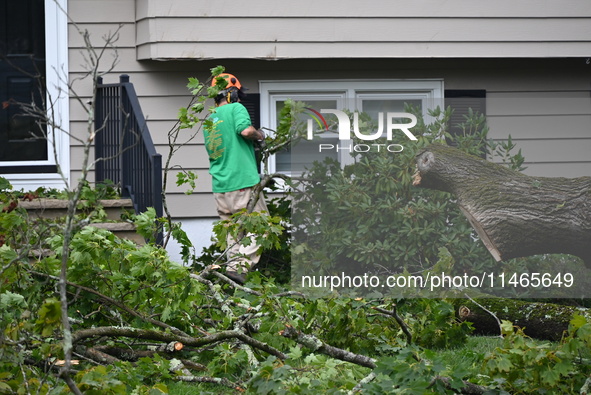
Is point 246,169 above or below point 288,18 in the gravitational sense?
below

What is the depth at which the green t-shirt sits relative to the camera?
775 centimetres

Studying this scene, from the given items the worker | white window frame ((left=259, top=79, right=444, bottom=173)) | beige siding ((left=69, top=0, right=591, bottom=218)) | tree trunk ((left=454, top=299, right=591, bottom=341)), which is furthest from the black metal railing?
tree trunk ((left=454, top=299, right=591, bottom=341))

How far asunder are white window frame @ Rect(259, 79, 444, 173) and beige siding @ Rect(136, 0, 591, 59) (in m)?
0.48

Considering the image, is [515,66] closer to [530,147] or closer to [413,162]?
[530,147]

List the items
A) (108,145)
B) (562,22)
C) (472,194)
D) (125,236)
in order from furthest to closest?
(562,22) → (108,145) → (125,236) → (472,194)

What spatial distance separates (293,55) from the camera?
8.82m

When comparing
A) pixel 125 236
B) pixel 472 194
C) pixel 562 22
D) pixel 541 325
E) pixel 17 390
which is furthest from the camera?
pixel 562 22

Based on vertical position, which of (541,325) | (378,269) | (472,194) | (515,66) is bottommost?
(541,325)

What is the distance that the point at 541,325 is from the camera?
5.87 meters

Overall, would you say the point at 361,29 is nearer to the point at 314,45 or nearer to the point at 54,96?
the point at 314,45

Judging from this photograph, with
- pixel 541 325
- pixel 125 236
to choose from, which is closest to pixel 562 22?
pixel 541 325

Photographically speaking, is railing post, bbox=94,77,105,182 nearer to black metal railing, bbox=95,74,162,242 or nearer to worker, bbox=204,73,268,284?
black metal railing, bbox=95,74,162,242

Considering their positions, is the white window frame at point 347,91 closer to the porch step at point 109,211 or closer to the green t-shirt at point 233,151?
the green t-shirt at point 233,151

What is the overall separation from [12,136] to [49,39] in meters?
A: 1.09
